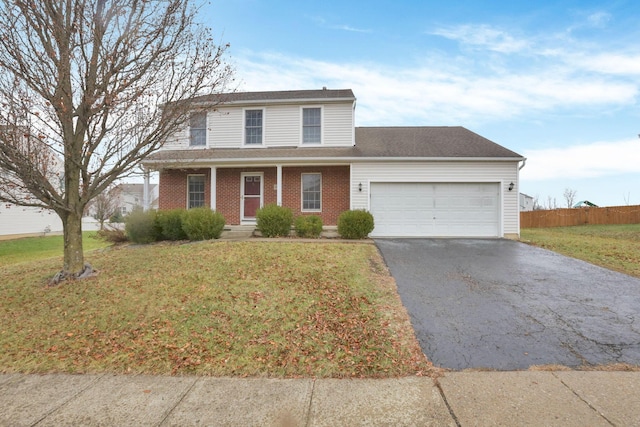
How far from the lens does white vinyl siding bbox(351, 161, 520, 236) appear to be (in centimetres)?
1231

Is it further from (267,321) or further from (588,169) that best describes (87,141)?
(588,169)

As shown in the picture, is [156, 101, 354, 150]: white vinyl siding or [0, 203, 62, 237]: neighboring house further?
[0, 203, 62, 237]: neighboring house

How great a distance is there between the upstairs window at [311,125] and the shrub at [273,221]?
3.91 meters

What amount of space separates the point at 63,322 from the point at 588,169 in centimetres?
4566

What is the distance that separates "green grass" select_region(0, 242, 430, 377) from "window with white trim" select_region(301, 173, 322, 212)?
20.7 ft

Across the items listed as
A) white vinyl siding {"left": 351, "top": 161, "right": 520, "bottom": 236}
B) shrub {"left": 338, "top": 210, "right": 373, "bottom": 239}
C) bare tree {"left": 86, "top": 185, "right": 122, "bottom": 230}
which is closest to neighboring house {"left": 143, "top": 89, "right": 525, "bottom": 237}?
white vinyl siding {"left": 351, "top": 161, "right": 520, "bottom": 236}

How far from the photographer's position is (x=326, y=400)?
3.06 meters

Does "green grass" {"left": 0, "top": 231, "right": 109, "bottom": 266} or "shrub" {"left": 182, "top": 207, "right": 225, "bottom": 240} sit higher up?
"shrub" {"left": 182, "top": 207, "right": 225, "bottom": 240}

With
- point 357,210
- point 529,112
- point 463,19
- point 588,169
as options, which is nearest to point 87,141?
point 357,210

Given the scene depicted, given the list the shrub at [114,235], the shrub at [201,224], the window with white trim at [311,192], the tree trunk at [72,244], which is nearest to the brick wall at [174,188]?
the shrub at [114,235]

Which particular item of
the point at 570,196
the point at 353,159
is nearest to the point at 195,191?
the point at 353,159

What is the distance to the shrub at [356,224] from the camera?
38.2ft

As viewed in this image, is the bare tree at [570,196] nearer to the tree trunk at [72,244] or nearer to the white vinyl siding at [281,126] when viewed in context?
the white vinyl siding at [281,126]

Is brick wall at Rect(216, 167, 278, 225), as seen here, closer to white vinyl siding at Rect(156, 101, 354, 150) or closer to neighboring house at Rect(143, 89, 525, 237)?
neighboring house at Rect(143, 89, 525, 237)
